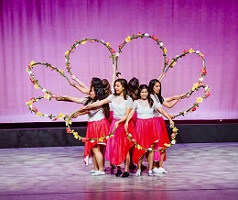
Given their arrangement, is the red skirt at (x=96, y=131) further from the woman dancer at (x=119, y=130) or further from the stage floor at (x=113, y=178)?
the stage floor at (x=113, y=178)

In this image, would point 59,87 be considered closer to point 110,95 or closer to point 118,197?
point 110,95

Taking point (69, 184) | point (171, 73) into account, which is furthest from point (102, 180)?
point (171, 73)

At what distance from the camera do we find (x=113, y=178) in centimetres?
866

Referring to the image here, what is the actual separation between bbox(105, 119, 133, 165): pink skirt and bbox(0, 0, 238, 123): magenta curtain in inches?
154

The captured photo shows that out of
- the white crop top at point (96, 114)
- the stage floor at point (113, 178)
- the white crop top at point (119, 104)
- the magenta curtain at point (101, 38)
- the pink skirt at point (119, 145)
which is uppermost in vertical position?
the magenta curtain at point (101, 38)

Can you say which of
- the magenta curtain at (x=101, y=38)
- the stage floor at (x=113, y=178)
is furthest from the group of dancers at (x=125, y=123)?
the magenta curtain at (x=101, y=38)

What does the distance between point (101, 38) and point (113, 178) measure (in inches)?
174

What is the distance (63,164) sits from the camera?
9867mm

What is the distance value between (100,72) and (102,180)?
4.37m

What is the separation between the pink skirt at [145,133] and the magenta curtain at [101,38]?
3.90 meters

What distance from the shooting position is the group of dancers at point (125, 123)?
8.70 m

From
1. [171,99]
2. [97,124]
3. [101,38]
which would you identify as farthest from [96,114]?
[101,38]

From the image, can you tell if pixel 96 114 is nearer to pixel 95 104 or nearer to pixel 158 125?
pixel 95 104

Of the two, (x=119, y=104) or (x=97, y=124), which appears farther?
(x=97, y=124)
